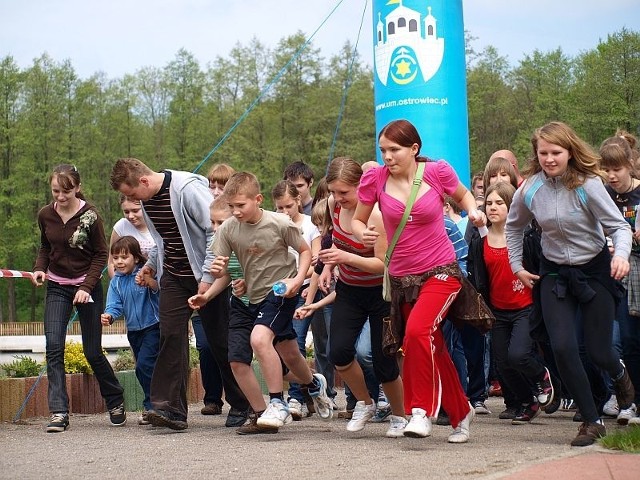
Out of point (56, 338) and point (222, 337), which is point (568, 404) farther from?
point (56, 338)

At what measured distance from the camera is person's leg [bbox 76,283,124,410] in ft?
27.6

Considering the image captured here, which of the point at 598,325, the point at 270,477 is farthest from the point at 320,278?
the point at 270,477

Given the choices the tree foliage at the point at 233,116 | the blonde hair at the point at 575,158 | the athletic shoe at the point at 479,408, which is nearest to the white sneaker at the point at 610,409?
the athletic shoe at the point at 479,408

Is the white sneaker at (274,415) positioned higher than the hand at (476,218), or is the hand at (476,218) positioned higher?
the hand at (476,218)

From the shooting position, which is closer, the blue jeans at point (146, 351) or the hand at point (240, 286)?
the hand at point (240, 286)

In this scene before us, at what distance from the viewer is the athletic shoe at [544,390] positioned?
26.2ft

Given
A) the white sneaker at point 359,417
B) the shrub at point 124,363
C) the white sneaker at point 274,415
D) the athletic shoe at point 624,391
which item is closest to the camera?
the white sneaker at point 274,415

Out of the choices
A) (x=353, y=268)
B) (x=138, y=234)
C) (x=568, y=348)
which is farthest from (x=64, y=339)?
(x=568, y=348)

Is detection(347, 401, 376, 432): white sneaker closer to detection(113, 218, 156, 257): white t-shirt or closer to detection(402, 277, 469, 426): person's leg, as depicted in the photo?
detection(402, 277, 469, 426): person's leg

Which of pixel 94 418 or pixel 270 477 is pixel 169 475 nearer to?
pixel 270 477

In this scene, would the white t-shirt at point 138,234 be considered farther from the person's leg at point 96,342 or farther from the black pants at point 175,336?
the black pants at point 175,336

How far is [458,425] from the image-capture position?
6305mm

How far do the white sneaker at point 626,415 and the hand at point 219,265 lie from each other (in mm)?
2782

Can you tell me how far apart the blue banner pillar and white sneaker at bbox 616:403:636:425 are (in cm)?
641
